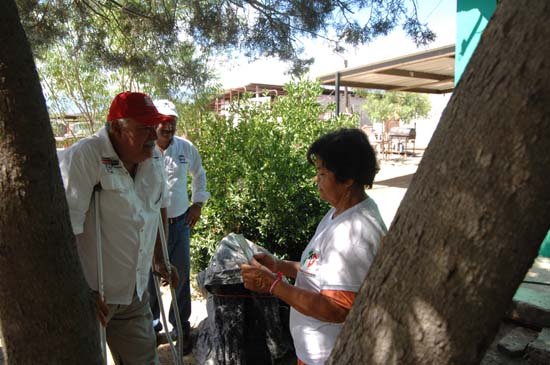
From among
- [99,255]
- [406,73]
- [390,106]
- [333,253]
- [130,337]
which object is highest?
[406,73]

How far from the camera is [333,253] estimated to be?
1720mm

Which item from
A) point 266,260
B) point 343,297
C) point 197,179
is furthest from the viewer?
point 197,179

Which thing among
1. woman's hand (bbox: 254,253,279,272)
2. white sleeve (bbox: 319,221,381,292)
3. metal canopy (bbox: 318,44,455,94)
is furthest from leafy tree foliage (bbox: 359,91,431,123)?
white sleeve (bbox: 319,221,381,292)

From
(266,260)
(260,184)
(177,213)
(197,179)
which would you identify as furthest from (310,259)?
(260,184)

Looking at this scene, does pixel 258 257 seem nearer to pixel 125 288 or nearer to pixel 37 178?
pixel 125 288

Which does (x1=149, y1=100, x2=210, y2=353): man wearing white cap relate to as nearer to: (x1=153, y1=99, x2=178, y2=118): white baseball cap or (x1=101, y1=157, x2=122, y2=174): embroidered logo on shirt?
(x1=153, y1=99, x2=178, y2=118): white baseball cap

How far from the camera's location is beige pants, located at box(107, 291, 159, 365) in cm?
246

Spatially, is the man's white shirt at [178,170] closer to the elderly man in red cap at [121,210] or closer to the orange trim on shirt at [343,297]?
the elderly man in red cap at [121,210]

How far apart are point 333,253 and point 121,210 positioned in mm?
1193

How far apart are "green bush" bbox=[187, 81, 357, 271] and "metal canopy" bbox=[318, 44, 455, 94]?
7.53 feet

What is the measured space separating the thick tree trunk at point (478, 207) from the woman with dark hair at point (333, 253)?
74 centimetres

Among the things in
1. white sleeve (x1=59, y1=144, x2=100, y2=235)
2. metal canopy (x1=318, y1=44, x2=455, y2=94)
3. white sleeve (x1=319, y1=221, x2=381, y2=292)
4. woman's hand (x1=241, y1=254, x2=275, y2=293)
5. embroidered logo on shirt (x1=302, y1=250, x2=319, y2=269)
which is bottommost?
woman's hand (x1=241, y1=254, x2=275, y2=293)

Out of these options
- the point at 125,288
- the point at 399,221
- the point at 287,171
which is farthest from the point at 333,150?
the point at 287,171

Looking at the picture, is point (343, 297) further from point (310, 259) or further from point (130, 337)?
point (130, 337)
